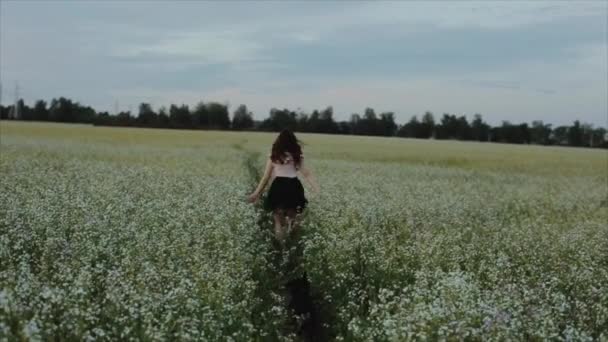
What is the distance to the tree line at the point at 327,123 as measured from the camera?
349ft

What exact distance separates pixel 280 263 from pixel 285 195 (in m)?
1.74

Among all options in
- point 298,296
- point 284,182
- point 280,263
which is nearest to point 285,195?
point 284,182

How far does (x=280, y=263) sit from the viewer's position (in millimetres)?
12117

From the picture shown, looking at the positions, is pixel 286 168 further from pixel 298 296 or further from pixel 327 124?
pixel 327 124

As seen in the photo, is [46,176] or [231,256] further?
[46,176]

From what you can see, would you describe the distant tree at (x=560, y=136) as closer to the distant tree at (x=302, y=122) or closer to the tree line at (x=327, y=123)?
the tree line at (x=327, y=123)

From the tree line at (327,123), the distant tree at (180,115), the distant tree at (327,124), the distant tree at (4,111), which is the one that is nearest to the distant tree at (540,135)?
the tree line at (327,123)

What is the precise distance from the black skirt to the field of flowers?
0.54 metres

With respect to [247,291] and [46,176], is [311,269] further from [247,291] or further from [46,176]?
[46,176]

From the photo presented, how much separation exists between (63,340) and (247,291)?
281 cm

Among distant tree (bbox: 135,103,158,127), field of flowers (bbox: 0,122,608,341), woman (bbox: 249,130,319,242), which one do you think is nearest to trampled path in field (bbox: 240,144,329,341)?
field of flowers (bbox: 0,122,608,341)

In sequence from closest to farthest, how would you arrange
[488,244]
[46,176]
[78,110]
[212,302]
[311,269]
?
[212,302] < [311,269] < [488,244] < [46,176] < [78,110]

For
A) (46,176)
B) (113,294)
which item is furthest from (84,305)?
(46,176)

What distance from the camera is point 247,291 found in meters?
8.61
